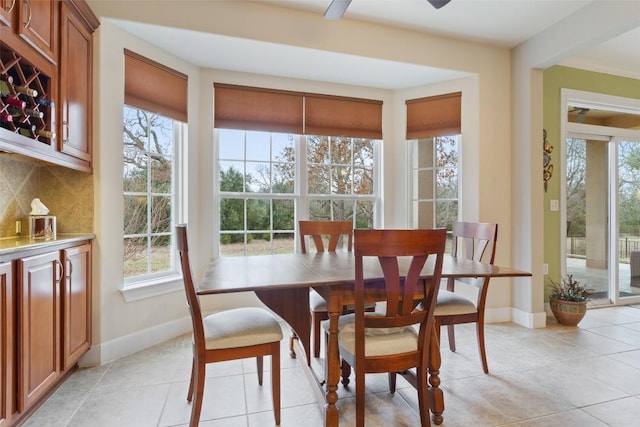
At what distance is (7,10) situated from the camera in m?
1.63

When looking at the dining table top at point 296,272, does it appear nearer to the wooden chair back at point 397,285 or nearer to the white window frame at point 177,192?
the wooden chair back at point 397,285

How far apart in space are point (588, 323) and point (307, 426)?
318 cm

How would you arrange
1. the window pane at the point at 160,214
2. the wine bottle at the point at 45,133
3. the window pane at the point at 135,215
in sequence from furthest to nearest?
the window pane at the point at 160,214, the window pane at the point at 135,215, the wine bottle at the point at 45,133

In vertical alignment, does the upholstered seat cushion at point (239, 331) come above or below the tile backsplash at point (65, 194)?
below

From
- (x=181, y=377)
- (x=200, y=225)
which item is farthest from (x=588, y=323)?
(x=200, y=225)

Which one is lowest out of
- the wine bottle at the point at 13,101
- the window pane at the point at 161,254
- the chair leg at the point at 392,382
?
the chair leg at the point at 392,382

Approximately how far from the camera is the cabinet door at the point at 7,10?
5.21ft

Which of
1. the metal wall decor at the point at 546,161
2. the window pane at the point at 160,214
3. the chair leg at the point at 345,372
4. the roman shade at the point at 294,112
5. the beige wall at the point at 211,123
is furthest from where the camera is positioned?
the metal wall decor at the point at 546,161

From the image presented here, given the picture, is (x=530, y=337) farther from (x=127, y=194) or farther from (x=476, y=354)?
(x=127, y=194)

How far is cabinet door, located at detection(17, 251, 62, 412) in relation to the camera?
63.8 inches

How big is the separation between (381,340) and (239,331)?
28.2 inches

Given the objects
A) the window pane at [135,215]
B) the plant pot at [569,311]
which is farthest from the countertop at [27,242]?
the plant pot at [569,311]

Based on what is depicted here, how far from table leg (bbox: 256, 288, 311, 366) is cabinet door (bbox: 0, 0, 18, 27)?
1.83m

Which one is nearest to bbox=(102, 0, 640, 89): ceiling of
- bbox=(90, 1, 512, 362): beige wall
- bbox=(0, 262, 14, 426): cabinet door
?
bbox=(90, 1, 512, 362): beige wall
